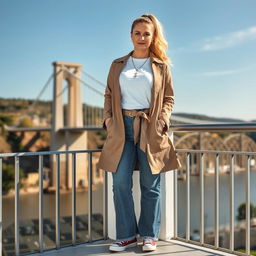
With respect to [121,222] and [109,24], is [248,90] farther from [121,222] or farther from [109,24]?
[121,222]

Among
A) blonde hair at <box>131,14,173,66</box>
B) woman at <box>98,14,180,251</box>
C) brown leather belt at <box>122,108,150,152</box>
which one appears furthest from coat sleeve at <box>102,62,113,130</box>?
blonde hair at <box>131,14,173,66</box>

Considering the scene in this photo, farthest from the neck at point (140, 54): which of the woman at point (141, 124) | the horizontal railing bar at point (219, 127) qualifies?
the horizontal railing bar at point (219, 127)

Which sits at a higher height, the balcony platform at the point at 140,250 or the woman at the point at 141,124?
the woman at the point at 141,124

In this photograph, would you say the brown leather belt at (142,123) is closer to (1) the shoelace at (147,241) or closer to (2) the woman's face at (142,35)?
(2) the woman's face at (142,35)

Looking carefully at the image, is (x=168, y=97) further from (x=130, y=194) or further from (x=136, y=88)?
(x=130, y=194)

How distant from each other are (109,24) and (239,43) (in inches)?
517

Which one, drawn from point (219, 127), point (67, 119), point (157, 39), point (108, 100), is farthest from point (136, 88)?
point (67, 119)

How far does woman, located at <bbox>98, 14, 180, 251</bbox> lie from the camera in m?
1.94

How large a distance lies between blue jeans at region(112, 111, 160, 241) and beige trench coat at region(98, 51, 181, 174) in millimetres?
43

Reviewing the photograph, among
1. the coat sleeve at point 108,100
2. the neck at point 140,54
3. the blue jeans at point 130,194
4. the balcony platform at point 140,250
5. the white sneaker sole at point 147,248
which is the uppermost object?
the neck at point 140,54

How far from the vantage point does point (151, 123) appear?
1.94m

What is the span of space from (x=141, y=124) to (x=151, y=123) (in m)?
0.05

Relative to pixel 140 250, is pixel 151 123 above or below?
above

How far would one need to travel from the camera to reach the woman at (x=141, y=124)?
6.38 ft
